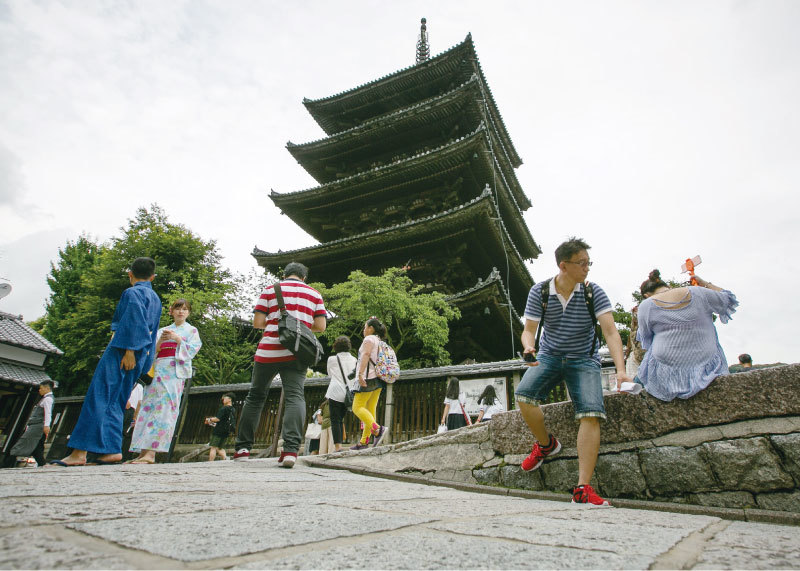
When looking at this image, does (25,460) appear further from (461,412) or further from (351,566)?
(351,566)

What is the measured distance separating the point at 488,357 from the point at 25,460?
11.0 metres

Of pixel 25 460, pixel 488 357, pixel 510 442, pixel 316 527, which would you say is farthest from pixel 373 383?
pixel 488 357

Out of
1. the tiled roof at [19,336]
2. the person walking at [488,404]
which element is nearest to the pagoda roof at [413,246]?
the tiled roof at [19,336]

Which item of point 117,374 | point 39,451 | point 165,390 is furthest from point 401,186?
point 117,374

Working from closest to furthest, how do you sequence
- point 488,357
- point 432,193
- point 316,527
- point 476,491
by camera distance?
point 316,527, point 476,491, point 488,357, point 432,193

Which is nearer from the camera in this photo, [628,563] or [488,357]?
[628,563]

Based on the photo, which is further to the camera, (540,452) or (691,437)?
(540,452)

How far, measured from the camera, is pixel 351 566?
0.77m

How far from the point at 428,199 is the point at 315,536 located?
13.5 meters

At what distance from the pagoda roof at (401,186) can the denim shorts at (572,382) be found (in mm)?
10744

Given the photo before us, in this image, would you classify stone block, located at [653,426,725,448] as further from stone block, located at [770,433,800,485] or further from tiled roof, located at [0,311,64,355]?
tiled roof, located at [0,311,64,355]

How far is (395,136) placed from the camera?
1566 cm

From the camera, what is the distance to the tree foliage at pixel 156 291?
14781 mm

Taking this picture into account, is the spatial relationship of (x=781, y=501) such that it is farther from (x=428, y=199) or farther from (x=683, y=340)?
(x=428, y=199)
